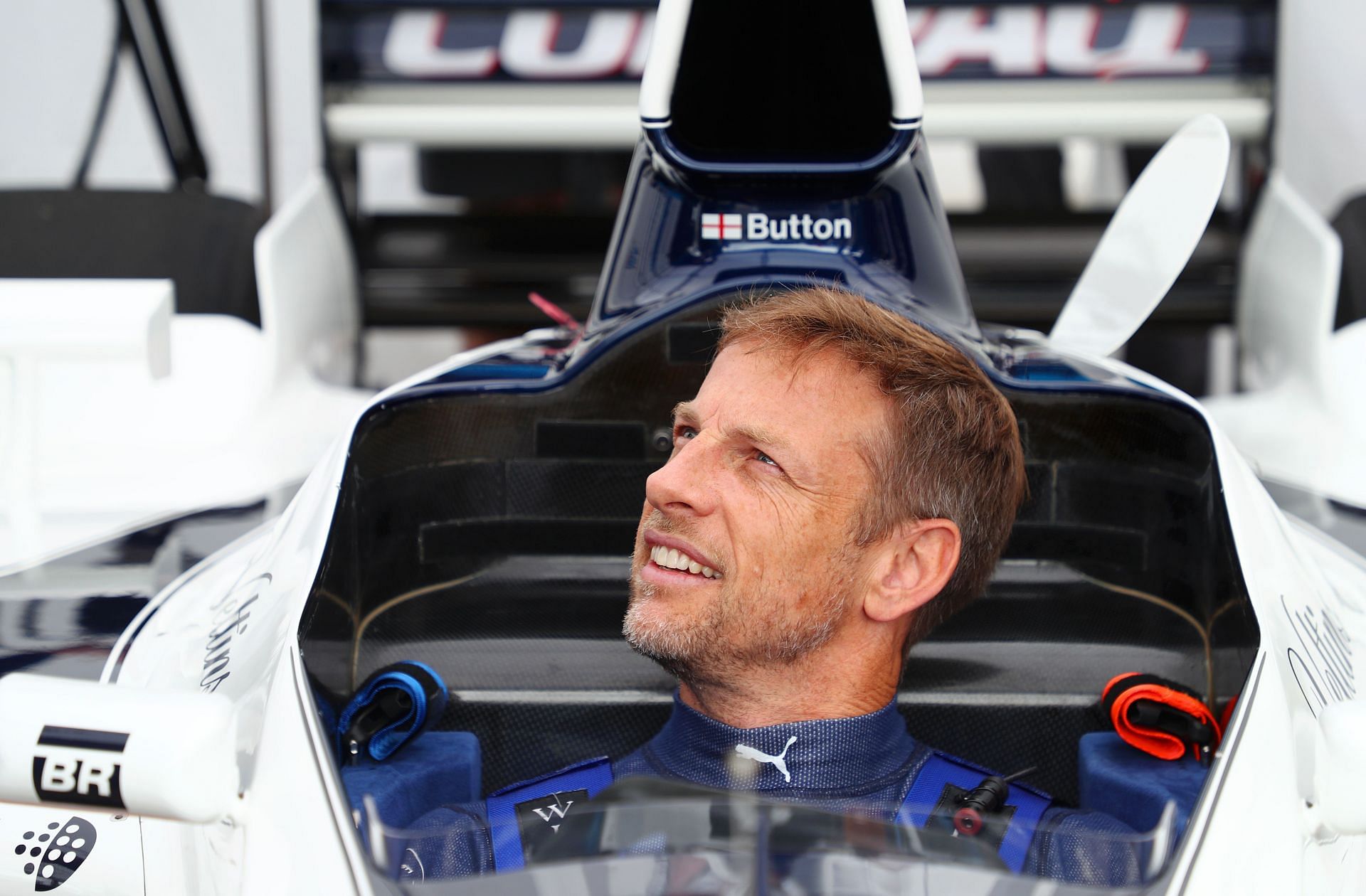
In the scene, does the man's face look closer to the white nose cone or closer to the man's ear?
the man's ear

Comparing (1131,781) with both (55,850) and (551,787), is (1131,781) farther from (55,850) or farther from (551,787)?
(55,850)

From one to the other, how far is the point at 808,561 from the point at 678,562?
0.11m

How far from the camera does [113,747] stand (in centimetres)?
91

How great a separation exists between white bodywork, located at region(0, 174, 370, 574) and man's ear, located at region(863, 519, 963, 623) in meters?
0.75

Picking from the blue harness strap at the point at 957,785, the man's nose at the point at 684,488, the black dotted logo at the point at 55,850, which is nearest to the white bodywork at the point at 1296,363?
the blue harness strap at the point at 957,785

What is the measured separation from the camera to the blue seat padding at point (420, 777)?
120 cm

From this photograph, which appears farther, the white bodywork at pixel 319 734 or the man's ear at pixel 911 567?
the man's ear at pixel 911 567

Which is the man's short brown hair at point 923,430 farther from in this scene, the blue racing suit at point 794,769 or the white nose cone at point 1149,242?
the white nose cone at point 1149,242

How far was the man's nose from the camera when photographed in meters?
1.21

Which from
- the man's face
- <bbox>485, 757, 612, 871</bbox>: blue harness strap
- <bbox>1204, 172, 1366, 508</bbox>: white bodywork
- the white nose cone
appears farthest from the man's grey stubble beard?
<bbox>1204, 172, 1366, 508</bbox>: white bodywork

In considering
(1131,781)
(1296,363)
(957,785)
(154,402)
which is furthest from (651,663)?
(1296,363)

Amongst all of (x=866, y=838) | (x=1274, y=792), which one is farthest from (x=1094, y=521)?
(x=866, y=838)

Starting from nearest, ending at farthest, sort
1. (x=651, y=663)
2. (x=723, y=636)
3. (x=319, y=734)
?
(x=319, y=734) < (x=723, y=636) < (x=651, y=663)

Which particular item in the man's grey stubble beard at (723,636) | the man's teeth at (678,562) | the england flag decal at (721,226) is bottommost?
the man's grey stubble beard at (723,636)
